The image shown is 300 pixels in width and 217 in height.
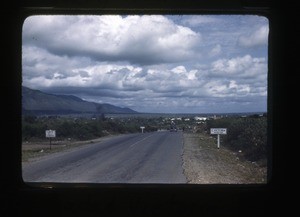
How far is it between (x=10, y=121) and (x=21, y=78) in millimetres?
348

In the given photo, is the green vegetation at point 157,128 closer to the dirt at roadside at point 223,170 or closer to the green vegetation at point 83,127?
the green vegetation at point 83,127

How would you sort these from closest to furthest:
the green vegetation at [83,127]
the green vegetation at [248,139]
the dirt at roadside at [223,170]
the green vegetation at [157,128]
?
the dirt at roadside at [223,170]
the green vegetation at [157,128]
the green vegetation at [248,139]
the green vegetation at [83,127]

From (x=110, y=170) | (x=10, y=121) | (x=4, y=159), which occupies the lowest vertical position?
(x=110, y=170)

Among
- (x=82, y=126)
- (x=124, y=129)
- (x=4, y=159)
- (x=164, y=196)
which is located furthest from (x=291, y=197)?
(x=124, y=129)

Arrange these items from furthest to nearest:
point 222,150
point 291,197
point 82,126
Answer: point 82,126, point 222,150, point 291,197

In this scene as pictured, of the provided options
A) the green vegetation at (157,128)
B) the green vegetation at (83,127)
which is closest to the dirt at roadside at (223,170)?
the green vegetation at (157,128)

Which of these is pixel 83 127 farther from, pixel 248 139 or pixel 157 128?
pixel 157 128

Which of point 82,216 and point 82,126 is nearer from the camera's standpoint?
point 82,216

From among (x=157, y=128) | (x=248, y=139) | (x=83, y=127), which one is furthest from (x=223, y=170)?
(x=157, y=128)

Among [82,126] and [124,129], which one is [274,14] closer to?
[82,126]

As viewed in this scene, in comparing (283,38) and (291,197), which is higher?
(283,38)

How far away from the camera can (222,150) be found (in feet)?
85.3

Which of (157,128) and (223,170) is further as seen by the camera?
(157,128)

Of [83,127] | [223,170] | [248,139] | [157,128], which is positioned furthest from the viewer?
[157,128]
